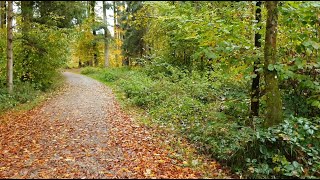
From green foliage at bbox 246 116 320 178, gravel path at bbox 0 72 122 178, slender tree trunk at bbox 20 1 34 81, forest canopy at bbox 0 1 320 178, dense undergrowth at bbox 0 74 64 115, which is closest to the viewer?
green foliage at bbox 246 116 320 178

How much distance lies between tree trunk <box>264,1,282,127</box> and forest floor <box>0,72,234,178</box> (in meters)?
1.35

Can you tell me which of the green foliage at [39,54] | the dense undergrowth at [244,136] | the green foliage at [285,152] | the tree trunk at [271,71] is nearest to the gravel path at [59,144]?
the dense undergrowth at [244,136]

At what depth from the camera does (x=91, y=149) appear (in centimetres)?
629

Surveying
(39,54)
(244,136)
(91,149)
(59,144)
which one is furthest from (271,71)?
(39,54)

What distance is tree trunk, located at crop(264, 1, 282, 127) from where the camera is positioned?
5133 millimetres

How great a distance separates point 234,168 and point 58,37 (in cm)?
1290

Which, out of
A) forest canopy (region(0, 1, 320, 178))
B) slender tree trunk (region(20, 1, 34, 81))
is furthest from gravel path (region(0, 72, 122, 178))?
slender tree trunk (region(20, 1, 34, 81))

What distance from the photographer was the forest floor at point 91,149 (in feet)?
16.7

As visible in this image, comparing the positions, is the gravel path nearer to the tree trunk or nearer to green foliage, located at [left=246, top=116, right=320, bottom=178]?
green foliage, located at [left=246, top=116, right=320, bottom=178]

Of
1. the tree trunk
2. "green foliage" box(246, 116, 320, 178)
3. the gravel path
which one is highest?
the tree trunk

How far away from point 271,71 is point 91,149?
13.1 ft

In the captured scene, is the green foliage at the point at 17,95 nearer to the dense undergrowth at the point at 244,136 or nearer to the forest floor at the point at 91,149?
the forest floor at the point at 91,149

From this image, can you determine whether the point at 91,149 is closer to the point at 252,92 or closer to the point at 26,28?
the point at 252,92

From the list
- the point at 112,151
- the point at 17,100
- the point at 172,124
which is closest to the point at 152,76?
the point at 17,100
